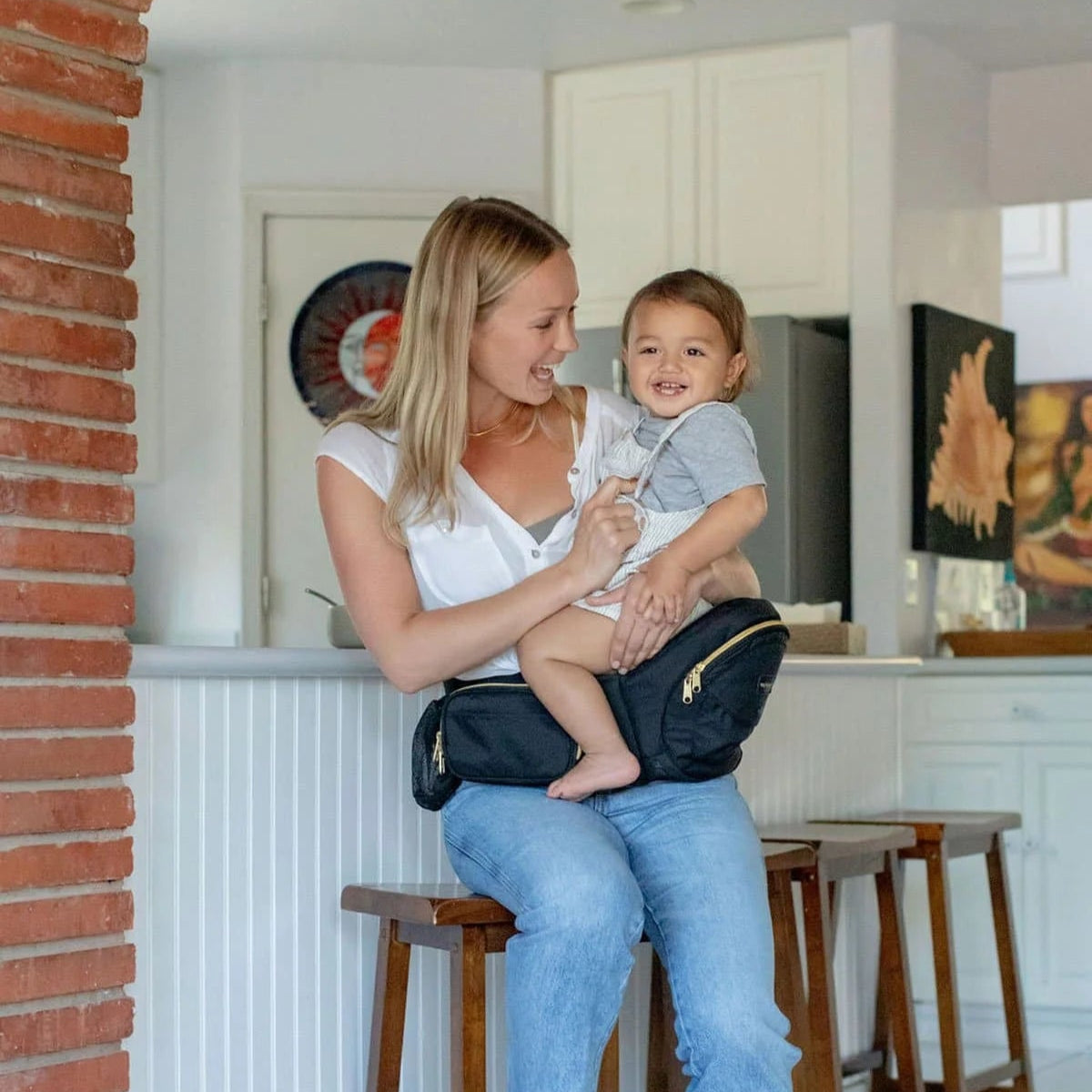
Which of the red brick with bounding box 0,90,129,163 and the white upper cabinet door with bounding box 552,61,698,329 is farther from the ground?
the white upper cabinet door with bounding box 552,61,698,329

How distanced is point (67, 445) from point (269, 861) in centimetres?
64

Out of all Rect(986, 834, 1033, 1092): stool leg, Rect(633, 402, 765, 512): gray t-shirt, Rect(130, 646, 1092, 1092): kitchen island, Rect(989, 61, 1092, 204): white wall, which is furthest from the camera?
Rect(989, 61, 1092, 204): white wall

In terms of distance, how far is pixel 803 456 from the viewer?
496 cm

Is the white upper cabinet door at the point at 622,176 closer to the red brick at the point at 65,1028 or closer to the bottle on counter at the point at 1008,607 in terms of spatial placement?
the bottle on counter at the point at 1008,607

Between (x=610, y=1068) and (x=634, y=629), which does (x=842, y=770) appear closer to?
(x=610, y=1068)

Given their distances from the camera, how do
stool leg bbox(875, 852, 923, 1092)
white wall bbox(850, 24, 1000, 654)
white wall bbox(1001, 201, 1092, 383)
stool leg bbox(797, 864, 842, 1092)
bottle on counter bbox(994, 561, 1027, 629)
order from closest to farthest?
stool leg bbox(797, 864, 842, 1092)
stool leg bbox(875, 852, 923, 1092)
white wall bbox(850, 24, 1000, 654)
bottle on counter bbox(994, 561, 1027, 629)
white wall bbox(1001, 201, 1092, 383)

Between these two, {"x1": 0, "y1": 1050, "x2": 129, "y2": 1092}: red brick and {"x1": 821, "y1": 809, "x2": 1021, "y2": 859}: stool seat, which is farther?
{"x1": 821, "y1": 809, "x2": 1021, "y2": 859}: stool seat

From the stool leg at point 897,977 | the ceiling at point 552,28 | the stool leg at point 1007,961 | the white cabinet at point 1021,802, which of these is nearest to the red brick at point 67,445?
the stool leg at point 897,977

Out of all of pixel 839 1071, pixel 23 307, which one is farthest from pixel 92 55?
pixel 839 1071

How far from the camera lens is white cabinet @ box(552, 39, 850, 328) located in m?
5.12

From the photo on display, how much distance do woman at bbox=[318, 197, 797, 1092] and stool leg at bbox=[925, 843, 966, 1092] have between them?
1518 millimetres

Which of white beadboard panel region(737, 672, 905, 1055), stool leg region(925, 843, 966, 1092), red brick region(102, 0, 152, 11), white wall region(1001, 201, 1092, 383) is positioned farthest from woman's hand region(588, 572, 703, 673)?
white wall region(1001, 201, 1092, 383)

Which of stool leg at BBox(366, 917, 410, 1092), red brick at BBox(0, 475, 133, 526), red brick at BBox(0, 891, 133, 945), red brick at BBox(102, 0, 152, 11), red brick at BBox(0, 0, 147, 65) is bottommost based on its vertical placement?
stool leg at BBox(366, 917, 410, 1092)

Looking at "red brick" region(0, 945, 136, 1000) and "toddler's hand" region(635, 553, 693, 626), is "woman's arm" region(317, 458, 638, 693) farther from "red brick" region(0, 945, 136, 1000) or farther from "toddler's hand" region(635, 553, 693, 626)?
"red brick" region(0, 945, 136, 1000)
